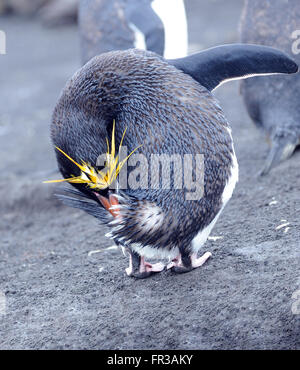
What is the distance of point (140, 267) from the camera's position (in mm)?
2777

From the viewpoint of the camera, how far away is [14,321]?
2.66m

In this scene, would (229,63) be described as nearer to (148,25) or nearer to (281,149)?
(281,149)

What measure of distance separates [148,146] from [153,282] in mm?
697

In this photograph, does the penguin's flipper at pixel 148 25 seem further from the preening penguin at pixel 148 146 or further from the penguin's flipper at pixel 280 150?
the preening penguin at pixel 148 146

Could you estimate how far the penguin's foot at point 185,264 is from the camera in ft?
8.83

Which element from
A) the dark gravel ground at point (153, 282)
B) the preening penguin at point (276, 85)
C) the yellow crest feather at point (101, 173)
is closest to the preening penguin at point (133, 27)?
the preening penguin at point (276, 85)

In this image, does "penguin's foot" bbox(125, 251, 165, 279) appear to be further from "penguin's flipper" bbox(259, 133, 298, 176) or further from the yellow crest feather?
"penguin's flipper" bbox(259, 133, 298, 176)

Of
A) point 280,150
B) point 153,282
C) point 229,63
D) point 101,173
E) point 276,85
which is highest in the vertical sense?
point 229,63

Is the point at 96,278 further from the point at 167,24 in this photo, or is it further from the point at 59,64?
the point at 59,64

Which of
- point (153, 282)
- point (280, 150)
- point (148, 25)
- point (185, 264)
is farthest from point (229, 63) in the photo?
point (148, 25)

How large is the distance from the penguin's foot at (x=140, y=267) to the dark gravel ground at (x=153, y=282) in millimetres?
40

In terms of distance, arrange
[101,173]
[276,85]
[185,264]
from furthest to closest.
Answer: [276,85] < [185,264] < [101,173]

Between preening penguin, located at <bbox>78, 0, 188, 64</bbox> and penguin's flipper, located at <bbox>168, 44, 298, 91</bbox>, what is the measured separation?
5.77ft
